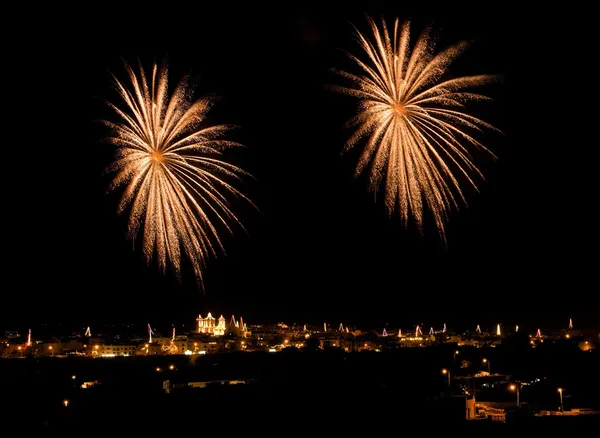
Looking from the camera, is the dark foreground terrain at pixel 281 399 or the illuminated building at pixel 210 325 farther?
the illuminated building at pixel 210 325

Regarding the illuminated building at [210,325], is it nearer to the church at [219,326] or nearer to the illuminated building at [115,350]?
the church at [219,326]

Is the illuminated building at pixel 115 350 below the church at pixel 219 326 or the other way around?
below

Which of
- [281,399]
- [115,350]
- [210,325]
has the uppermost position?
[210,325]

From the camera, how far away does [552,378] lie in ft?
52.5

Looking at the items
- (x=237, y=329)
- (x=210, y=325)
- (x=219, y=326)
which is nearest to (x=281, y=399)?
(x=237, y=329)

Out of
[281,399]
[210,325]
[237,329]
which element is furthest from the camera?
[210,325]

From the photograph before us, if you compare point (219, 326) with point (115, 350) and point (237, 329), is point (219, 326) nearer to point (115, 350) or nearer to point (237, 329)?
point (237, 329)

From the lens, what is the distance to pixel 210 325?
45.9m

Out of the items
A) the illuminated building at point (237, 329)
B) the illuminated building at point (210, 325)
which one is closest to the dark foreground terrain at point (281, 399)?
the illuminated building at point (237, 329)

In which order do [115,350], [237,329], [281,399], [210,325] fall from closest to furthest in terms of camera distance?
1. [281,399]
2. [115,350]
3. [237,329]
4. [210,325]

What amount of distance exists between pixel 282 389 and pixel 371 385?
2.60 meters

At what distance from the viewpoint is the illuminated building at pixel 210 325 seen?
4509cm

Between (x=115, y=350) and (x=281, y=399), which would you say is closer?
(x=281, y=399)

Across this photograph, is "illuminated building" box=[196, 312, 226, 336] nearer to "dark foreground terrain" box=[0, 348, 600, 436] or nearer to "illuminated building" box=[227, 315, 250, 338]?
"illuminated building" box=[227, 315, 250, 338]
